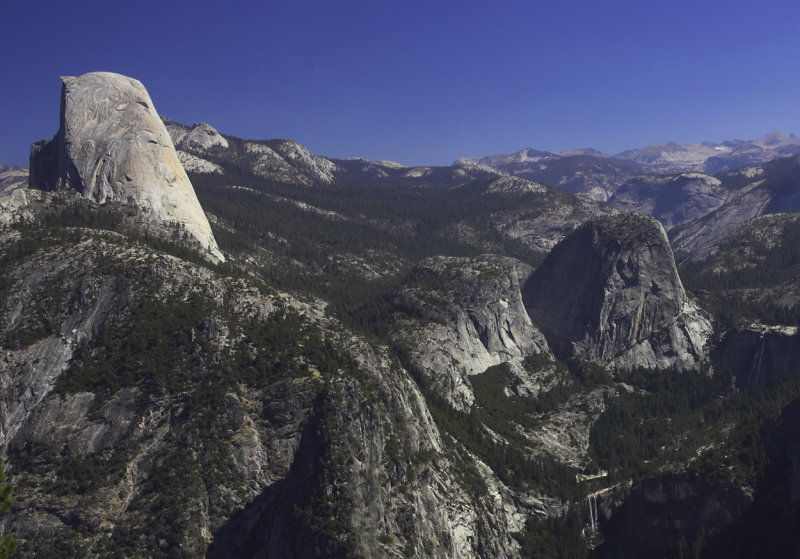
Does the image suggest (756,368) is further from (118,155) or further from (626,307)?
(118,155)

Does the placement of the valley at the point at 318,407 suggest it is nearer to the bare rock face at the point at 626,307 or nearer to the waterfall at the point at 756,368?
the waterfall at the point at 756,368

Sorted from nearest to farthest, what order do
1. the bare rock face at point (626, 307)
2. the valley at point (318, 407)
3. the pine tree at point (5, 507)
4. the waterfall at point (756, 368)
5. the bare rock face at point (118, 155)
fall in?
the pine tree at point (5, 507) → the valley at point (318, 407) → the bare rock face at point (118, 155) → the waterfall at point (756, 368) → the bare rock face at point (626, 307)

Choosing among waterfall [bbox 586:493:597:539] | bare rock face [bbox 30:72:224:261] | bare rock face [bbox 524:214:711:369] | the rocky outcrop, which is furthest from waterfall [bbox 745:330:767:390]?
bare rock face [bbox 30:72:224:261]

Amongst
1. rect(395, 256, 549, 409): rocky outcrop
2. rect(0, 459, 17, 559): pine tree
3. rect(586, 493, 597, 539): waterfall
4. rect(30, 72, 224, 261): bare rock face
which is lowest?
rect(586, 493, 597, 539): waterfall

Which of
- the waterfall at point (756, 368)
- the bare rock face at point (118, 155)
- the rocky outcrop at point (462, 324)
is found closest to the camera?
the rocky outcrop at point (462, 324)

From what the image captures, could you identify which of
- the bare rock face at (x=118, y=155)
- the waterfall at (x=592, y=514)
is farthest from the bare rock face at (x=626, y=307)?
the bare rock face at (x=118, y=155)

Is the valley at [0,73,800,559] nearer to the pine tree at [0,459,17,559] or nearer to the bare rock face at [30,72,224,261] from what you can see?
the bare rock face at [30,72,224,261]

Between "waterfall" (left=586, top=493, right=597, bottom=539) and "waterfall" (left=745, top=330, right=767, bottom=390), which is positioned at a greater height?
"waterfall" (left=745, top=330, right=767, bottom=390)
